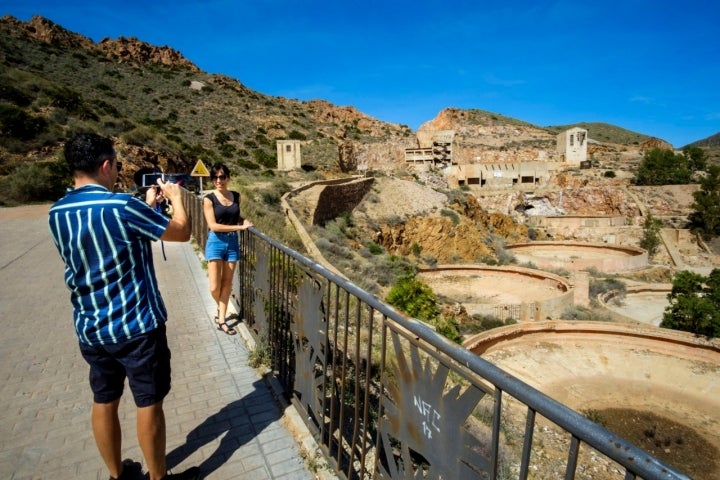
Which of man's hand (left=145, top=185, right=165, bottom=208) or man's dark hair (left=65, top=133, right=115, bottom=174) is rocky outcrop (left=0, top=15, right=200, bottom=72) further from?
man's dark hair (left=65, top=133, right=115, bottom=174)

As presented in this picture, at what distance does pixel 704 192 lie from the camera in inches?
1531

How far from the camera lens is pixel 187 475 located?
257 cm

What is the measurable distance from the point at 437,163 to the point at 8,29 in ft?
167

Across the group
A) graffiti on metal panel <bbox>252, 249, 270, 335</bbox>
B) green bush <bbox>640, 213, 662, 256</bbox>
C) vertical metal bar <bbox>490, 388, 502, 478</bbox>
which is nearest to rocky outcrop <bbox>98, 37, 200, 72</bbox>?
green bush <bbox>640, 213, 662, 256</bbox>

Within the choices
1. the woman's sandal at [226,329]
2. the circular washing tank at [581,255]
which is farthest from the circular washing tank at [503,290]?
the woman's sandal at [226,329]

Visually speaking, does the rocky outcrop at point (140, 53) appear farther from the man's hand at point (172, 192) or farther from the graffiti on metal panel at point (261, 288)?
the man's hand at point (172, 192)

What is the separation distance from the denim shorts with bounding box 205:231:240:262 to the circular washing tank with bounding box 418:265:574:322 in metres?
13.4

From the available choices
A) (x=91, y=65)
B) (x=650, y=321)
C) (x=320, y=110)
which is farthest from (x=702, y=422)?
(x=320, y=110)

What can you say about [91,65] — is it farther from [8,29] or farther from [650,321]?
[650,321]

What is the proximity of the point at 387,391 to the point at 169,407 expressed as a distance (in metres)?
1.87

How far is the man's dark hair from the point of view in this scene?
209 centimetres

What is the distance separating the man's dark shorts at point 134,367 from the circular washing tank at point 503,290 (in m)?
15.5

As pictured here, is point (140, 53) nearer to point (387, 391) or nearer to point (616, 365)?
point (616, 365)

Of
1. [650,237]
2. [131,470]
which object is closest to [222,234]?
[131,470]
